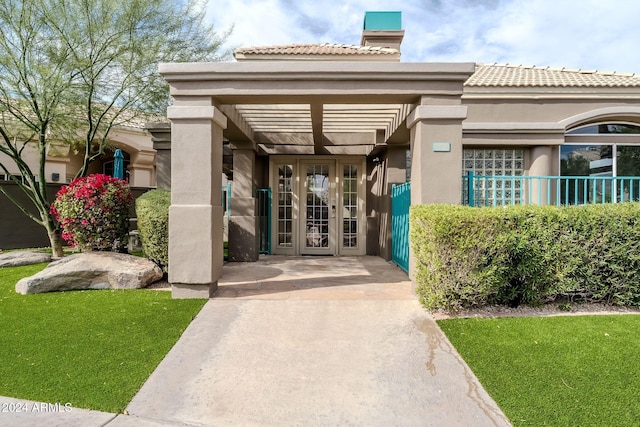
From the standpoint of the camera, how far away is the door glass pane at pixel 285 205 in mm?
10578

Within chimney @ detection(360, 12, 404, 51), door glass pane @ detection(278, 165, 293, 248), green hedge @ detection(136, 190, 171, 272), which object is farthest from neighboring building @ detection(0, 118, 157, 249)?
chimney @ detection(360, 12, 404, 51)

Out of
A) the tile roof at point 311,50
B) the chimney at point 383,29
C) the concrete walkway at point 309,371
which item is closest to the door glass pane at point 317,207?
the tile roof at point 311,50

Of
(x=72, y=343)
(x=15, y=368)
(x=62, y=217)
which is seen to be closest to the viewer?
(x=15, y=368)

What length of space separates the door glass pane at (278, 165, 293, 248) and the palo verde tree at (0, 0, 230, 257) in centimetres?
A: 356

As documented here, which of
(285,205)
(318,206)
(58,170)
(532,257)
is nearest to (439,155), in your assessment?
(532,257)

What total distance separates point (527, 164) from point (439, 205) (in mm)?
6008

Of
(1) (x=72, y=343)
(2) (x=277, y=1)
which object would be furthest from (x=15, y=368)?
→ (2) (x=277, y=1)

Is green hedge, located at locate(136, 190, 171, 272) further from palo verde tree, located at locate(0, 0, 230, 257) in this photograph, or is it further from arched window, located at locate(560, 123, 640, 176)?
arched window, located at locate(560, 123, 640, 176)

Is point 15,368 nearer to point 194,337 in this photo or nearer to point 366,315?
point 194,337

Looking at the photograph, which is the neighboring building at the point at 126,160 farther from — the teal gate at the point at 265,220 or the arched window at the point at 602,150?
the arched window at the point at 602,150

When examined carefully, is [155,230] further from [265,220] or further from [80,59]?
[80,59]

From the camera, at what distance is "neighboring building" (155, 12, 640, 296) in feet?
17.3

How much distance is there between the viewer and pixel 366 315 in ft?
15.5

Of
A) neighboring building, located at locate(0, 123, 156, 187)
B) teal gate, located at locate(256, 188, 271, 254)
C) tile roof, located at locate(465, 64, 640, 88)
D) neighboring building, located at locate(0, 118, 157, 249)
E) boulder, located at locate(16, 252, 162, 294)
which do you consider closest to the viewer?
boulder, located at locate(16, 252, 162, 294)
